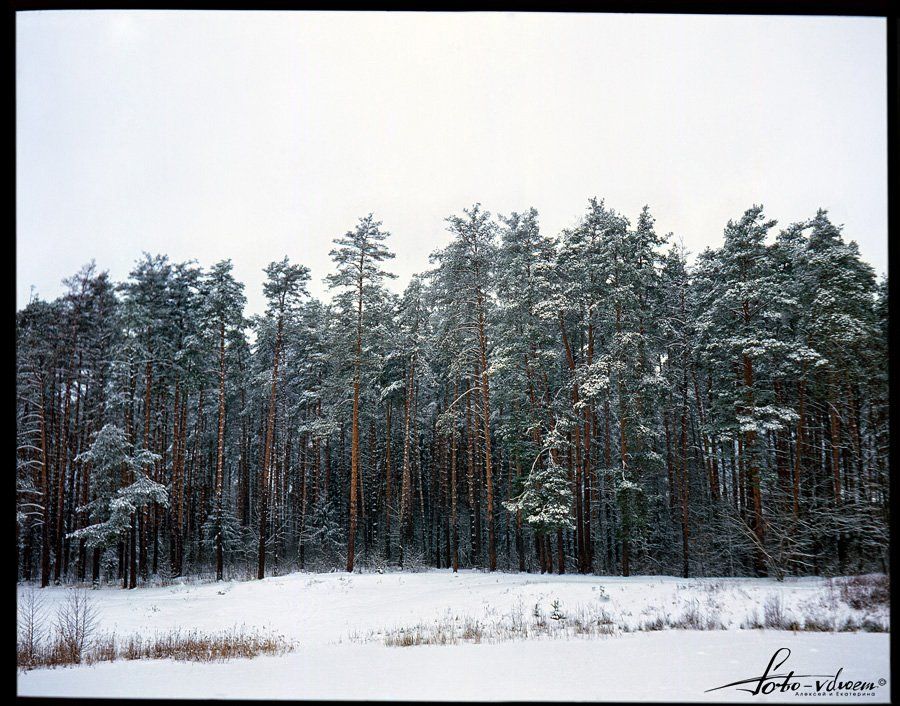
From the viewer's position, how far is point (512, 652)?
8352mm

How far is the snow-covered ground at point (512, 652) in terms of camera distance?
6.34 m

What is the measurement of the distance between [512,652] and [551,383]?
18817 millimetres

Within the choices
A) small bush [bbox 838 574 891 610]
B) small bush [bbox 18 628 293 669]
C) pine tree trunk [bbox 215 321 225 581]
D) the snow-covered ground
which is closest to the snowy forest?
pine tree trunk [bbox 215 321 225 581]

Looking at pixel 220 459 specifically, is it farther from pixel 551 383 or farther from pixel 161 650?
pixel 551 383

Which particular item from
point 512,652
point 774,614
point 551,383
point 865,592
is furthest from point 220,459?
point 865,592

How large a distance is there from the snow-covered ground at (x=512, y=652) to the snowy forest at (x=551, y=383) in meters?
4.68

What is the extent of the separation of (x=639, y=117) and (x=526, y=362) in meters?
12.5

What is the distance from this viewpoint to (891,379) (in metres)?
3.02

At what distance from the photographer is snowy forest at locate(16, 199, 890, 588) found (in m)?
17.5

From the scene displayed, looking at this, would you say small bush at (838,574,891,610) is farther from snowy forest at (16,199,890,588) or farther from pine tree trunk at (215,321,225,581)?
pine tree trunk at (215,321,225,581)

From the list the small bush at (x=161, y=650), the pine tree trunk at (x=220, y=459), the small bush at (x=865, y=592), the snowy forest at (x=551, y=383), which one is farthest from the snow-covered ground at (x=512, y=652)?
the pine tree trunk at (x=220, y=459)

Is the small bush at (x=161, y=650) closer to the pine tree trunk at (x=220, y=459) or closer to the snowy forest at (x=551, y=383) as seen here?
the snowy forest at (x=551, y=383)

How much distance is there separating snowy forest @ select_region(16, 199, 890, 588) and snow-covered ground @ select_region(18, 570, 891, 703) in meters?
4.68

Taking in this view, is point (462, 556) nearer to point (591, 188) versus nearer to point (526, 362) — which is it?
point (526, 362)
